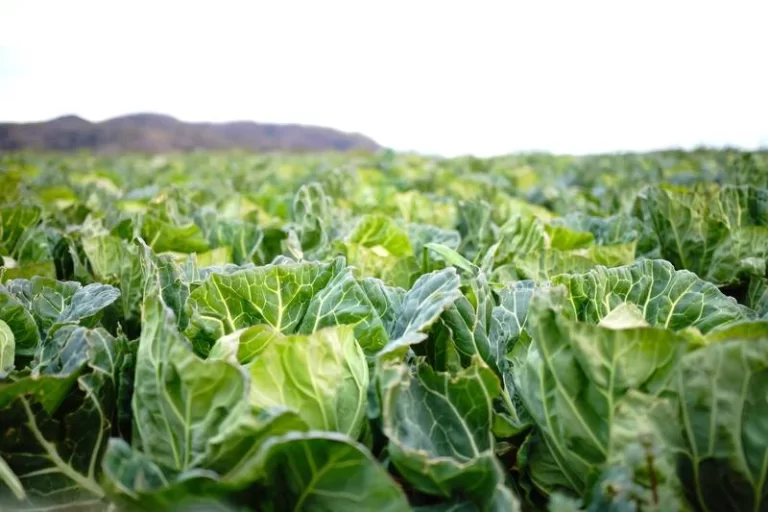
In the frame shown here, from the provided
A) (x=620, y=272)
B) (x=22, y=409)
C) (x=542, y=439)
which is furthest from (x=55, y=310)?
(x=620, y=272)

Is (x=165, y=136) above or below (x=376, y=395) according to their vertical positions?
above

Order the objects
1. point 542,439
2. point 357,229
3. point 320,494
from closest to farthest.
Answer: point 320,494, point 542,439, point 357,229

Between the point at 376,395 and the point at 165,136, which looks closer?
the point at 376,395

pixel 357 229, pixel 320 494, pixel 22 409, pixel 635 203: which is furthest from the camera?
pixel 635 203

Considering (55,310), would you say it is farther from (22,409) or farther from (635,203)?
(635,203)

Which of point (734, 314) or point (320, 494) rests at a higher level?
Result: point (734, 314)

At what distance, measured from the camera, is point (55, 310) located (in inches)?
70.7

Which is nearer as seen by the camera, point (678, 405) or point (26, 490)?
point (678, 405)

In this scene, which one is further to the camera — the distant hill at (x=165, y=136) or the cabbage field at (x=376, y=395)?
the distant hill at (x=165, y=136)

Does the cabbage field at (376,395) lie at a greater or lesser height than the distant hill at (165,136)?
lesser

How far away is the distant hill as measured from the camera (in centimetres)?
1477

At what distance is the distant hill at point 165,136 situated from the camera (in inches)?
581

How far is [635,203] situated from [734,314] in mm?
1711

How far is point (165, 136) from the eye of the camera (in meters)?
42.2
